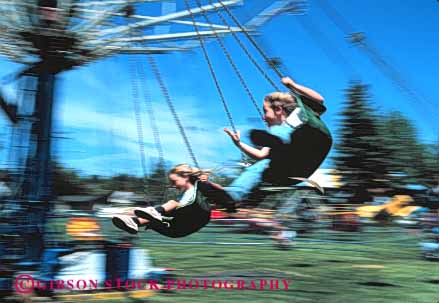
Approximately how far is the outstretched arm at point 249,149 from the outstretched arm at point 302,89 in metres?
0.49

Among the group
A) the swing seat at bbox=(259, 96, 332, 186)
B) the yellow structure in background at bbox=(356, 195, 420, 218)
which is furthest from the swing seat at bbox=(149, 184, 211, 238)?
the yellow structure in background at bbox=(356, 195, 420, 218)

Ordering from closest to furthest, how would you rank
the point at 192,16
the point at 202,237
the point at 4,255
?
1. the point at 4,255
2. the point at 202,237
3. the point at 192,16

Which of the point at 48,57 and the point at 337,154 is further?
the point at 337,154

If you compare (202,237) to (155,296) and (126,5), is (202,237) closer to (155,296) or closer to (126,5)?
(155,296)

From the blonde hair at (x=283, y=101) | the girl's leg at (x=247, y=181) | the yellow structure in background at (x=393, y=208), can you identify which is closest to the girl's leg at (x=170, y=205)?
the girl's leg at (x=247, y=181)

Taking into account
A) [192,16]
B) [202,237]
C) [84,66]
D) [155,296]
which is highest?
[192,16]

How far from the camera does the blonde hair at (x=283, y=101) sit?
4.30 metres

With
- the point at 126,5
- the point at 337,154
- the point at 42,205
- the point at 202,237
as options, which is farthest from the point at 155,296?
the point at 126,5

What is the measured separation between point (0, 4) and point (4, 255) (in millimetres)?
1687

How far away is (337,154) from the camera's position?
4.39 m

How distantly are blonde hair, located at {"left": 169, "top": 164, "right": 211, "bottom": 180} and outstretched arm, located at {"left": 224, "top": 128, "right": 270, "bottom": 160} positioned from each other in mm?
296

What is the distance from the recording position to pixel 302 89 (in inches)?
171

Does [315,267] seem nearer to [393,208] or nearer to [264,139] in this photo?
[393,208]

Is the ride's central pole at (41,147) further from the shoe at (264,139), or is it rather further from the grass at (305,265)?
the shoe at (264,139)
